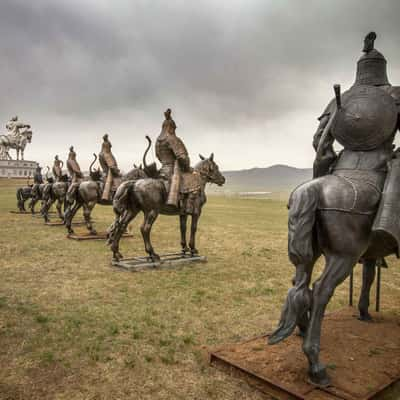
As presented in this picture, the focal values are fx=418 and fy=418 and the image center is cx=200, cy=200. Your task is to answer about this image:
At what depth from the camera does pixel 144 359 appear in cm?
458

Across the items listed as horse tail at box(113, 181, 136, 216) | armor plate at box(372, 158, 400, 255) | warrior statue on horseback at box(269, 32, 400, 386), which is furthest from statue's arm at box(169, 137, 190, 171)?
armor plate at box(372, 158, 400, 255)

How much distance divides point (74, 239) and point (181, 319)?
905 centimetres

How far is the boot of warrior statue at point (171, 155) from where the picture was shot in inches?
374

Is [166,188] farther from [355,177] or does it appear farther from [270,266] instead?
[355,177]

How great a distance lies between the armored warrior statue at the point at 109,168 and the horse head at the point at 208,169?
13.4ft

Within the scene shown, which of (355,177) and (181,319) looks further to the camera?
(181,319)

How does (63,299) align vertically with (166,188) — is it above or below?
below

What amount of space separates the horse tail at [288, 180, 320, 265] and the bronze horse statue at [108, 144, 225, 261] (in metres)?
5.85

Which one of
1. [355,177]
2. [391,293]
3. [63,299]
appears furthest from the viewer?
[391,293]

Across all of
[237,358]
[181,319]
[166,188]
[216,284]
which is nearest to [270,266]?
[216,284]

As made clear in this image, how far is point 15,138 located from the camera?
174 feet

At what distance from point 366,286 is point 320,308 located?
217cm

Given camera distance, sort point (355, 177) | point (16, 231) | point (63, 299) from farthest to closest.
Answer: point (16, 231) → point (63, 299) → point (355, 177)

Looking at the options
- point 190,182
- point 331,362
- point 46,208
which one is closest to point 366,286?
point 331,362
